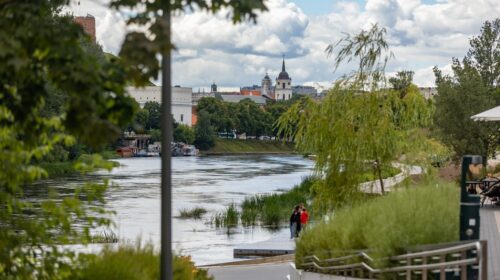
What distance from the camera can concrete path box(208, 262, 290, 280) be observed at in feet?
61.5

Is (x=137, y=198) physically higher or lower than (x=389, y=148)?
lower

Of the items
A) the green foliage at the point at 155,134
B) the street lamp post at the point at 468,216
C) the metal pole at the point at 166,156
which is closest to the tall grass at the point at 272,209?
the street lamp post at the point at 468,216

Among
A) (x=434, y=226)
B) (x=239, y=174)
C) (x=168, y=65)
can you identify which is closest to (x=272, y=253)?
(x=434, y=226)

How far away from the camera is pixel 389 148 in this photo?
1805 centimetres

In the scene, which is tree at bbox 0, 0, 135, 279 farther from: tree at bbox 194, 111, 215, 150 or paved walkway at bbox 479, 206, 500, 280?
tree at bbox 194, 111, 215, 150

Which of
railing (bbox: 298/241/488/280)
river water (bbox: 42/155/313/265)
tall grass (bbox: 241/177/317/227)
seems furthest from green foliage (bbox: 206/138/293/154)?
railing (bbox: 298/241/488/280)

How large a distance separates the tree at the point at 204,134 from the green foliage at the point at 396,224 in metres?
157

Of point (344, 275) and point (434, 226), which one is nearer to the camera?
point (434, 226)

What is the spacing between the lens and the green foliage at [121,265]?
827 centimetres

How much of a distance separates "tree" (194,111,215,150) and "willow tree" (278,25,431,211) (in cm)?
14985

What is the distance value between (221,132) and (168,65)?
Answer: 17622 centimetres

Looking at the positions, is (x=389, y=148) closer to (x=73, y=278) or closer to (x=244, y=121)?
(x=73, y=278)

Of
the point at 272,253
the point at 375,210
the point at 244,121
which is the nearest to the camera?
the point at 375,210

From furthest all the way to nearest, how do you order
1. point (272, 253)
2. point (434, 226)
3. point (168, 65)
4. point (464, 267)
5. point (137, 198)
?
point (137, 198)
point (272, 253)
point (434, 226)
point (464, 267)
point (168, 65)
